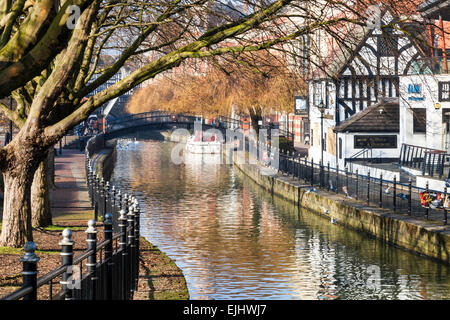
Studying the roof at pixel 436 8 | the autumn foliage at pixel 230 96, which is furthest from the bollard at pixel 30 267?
the autumn foliage at pixel 230 96

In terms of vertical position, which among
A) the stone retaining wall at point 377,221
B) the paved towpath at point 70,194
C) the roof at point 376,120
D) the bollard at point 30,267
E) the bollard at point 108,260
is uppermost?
the roof at point 376,120

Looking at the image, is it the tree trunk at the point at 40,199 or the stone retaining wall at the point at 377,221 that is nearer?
the tree trunk at the point at 40,199

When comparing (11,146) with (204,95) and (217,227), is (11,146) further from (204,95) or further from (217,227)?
(204,95)

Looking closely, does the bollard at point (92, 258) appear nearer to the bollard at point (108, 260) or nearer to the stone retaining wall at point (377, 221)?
the bollard at point (108, 260)

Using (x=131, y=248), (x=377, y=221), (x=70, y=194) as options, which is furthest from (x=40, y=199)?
(x=377, y=221)

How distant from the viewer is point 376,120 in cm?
4428

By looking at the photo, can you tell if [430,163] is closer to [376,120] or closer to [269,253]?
[269,253]

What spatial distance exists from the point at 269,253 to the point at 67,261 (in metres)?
16.3

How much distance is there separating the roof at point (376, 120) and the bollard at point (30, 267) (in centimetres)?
3868

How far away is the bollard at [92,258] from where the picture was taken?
8566 millimetres

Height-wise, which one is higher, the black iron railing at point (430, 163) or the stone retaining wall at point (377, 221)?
the black iron railing at point (430, 163)

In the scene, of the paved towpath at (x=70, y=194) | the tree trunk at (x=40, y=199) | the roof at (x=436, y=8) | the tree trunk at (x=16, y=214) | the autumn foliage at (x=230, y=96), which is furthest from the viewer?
the autumn foliage at (x=230, y=96)
